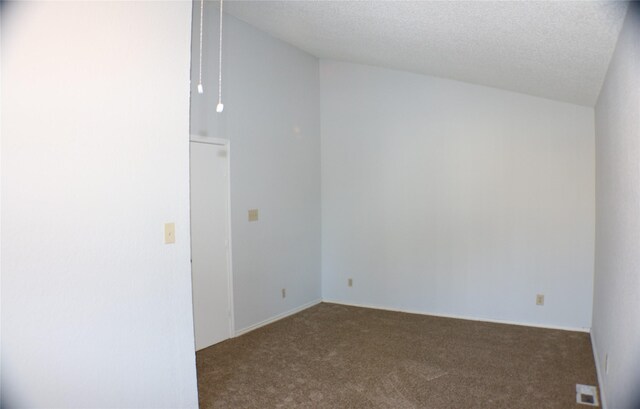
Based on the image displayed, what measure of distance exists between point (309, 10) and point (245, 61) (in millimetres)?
1138

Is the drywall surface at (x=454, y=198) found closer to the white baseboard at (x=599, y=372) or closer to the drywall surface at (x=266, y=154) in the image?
the drywall surface at (x=266, y=154)

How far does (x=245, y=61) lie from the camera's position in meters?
4.31

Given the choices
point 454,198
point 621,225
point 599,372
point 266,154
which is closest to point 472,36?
point 621,225

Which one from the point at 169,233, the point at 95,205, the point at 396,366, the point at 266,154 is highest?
the point at 266,154

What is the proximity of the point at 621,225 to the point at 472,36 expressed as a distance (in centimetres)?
145

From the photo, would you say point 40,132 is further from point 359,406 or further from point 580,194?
point 580,194

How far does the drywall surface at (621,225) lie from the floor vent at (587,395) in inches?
3.8

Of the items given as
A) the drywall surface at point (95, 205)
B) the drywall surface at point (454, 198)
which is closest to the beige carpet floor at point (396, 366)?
the drywall surface at point (454, 198)

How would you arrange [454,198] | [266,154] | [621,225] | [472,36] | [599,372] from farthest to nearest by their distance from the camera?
[454,198], [266,154], [599,372], [472,36], [621,225]

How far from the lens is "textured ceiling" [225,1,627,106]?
2.24 m

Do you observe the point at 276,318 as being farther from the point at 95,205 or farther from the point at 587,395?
the point at 95,205

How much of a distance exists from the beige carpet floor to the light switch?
122 cm

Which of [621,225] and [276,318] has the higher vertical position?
[621,225]

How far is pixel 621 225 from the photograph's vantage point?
2357 mm
